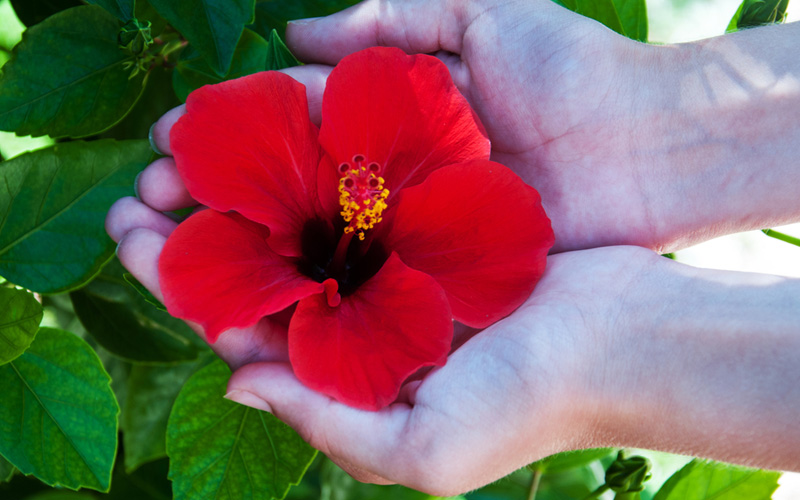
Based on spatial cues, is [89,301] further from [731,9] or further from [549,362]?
[731,9]

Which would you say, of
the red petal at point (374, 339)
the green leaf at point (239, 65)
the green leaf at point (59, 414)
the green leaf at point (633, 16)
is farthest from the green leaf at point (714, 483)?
the green leaf at point (239, 65)

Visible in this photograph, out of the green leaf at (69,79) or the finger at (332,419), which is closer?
the finger at (332,419)

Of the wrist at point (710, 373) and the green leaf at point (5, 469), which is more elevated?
the wrist at point (710, 373)

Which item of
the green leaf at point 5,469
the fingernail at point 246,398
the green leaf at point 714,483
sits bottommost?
the green leaf at point 5,469

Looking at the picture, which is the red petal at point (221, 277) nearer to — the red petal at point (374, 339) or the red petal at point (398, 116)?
the red petal at point (374, 339)

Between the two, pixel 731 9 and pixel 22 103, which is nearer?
pixel 22 103

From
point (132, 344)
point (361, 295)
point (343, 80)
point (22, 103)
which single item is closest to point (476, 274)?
point (361, 295)

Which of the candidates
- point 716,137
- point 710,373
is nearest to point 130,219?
point 710,373
